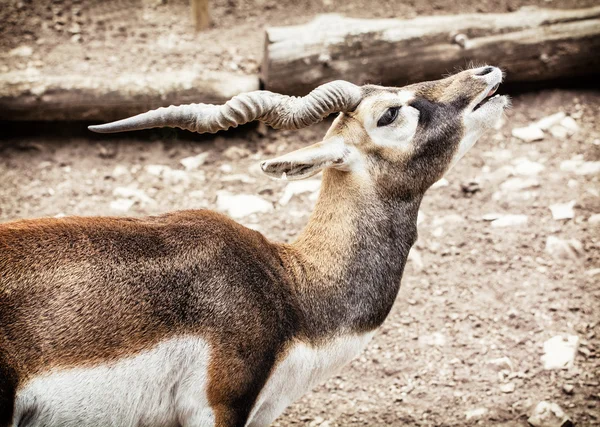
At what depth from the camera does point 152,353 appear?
3586 millimetres

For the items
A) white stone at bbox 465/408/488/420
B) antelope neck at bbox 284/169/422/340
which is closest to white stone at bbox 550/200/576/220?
white stone at bbox 465/408/488/420

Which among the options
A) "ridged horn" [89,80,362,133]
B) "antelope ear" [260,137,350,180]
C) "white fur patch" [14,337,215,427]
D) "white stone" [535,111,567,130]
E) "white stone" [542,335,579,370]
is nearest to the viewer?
"white fur patch" [14,337,215,427]

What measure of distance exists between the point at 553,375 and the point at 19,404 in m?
3.75

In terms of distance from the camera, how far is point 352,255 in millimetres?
4305

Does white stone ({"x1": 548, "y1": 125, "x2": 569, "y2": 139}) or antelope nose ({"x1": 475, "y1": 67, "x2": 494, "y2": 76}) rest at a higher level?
antelope nose ({"x1": 475, "y1": 67, "x2": 494, "y2": 76})

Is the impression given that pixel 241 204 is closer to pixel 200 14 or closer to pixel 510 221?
pixel 510 221

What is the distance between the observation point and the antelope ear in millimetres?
4113

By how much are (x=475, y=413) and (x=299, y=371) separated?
1.61 m

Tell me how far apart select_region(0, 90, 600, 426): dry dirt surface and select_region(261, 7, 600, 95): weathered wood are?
18.8 inches

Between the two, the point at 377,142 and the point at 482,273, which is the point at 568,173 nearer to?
the point at 482,273

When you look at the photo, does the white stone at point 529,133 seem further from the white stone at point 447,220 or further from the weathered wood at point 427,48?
the white stone at point 447,220

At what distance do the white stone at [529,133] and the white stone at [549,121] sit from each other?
9 cm

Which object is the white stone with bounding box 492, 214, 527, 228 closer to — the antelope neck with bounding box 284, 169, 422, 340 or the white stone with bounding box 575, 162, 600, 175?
the white stone with bounding box 575, 162, 600, 175

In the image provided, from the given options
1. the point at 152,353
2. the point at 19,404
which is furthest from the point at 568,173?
the point at 19,404
